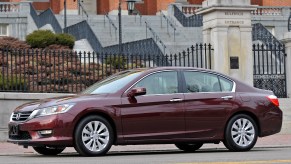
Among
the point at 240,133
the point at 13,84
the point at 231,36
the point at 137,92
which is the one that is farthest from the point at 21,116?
the point at 231,36

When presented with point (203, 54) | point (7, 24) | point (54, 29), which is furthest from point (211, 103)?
point (7, 24)

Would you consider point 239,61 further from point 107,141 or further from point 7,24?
point 7,24

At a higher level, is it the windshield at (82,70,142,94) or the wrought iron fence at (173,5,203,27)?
the wrought iron fence at (173,5,203,27)

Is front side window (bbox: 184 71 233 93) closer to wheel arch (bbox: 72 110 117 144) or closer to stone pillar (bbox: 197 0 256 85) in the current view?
wheel arch (bbox: 72 110 117 144)

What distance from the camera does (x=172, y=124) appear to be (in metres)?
13.8

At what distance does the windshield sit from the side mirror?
0.85ft

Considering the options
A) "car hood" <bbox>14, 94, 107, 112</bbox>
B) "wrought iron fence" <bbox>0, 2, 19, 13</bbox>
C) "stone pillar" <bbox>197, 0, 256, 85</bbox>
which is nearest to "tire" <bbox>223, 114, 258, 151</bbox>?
"car hood" <bbox>14, 94, 107, 112</bbox>

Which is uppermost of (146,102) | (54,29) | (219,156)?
(54,29)

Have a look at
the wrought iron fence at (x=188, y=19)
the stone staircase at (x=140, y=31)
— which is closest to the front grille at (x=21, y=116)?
the stone staircase at (x=140, y=31)

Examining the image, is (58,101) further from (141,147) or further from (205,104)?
(141,147)

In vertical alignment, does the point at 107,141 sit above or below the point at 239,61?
below

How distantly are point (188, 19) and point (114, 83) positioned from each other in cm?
2973

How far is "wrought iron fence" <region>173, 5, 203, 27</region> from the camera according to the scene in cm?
4219

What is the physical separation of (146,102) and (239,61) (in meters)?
8.20
